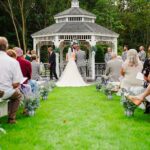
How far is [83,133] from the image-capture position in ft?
26.9

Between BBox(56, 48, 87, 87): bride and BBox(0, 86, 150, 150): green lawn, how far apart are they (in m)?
9.95

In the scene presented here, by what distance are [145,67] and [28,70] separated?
115 inches

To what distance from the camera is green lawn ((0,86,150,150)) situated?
718cm

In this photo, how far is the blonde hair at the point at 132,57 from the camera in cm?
1161

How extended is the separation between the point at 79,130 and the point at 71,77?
47.1ft

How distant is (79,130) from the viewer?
852 cm

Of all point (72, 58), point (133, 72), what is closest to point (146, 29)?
point (72, 58)

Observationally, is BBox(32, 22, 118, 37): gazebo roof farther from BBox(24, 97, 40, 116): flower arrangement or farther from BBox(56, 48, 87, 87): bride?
BBox(24, 97, 40, 116): flower arrangement

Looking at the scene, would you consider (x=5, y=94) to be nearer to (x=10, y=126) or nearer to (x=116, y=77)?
(x=10, y=126)

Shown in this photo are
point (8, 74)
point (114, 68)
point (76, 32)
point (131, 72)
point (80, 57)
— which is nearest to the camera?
point (8, 74)

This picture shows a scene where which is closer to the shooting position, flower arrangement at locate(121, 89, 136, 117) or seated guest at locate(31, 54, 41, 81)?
flower arrangement at locate(121, 89, 136, 117)

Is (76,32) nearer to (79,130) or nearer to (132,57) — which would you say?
(132,57)

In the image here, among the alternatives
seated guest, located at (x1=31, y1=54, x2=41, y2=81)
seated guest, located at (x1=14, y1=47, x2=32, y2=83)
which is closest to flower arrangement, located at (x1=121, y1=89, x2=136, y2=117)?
seated guest, located at (x1=14, y1=47, x2=32, y2=83)

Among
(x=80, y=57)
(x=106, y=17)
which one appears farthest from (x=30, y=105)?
(x=106, y=17)
